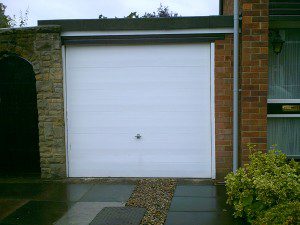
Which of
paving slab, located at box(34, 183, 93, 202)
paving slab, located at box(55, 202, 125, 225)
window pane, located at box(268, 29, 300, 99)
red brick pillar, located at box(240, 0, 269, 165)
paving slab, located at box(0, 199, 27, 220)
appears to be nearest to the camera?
paving slab, located at box(55, 202, 125, 225)

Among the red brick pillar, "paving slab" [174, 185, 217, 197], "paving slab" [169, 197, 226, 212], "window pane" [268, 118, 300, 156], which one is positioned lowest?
"paving slab" [169, 197, 226, 212]

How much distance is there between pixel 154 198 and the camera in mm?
6219

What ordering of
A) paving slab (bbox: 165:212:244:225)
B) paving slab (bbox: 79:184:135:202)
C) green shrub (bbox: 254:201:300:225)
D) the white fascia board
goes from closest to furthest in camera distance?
1. green shrub (bbox: 254:201:300:225)
2. paving slab (bbox: 165:212:244:225)
3. paving slab (bbox: 79:184:135:202)
4. the white fascia board

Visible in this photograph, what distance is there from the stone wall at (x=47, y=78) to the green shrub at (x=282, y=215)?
4242 millimetres

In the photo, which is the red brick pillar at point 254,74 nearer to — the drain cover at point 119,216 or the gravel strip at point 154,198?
the gravel strip at point 154,198

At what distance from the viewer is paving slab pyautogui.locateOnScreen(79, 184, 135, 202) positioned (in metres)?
6.26

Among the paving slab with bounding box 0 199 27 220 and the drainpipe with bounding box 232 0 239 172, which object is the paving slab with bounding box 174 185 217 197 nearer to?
the drainpipe with bounding box 232 0 239 172

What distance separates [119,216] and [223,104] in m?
2.94

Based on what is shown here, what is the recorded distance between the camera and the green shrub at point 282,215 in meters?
4.09

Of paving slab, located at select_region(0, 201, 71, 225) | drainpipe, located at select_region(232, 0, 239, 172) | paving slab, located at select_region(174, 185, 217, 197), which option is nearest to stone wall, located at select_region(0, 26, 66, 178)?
paving slab, located at select_region(0, 201, 71, 225)

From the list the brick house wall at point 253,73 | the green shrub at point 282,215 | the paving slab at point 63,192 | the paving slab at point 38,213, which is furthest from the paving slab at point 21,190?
the green shrub at point 282,215

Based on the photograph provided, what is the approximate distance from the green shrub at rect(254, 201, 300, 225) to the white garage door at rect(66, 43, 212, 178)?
2864 mm

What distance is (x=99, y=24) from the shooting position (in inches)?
281

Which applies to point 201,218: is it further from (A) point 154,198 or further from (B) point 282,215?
(B) point 282,215
